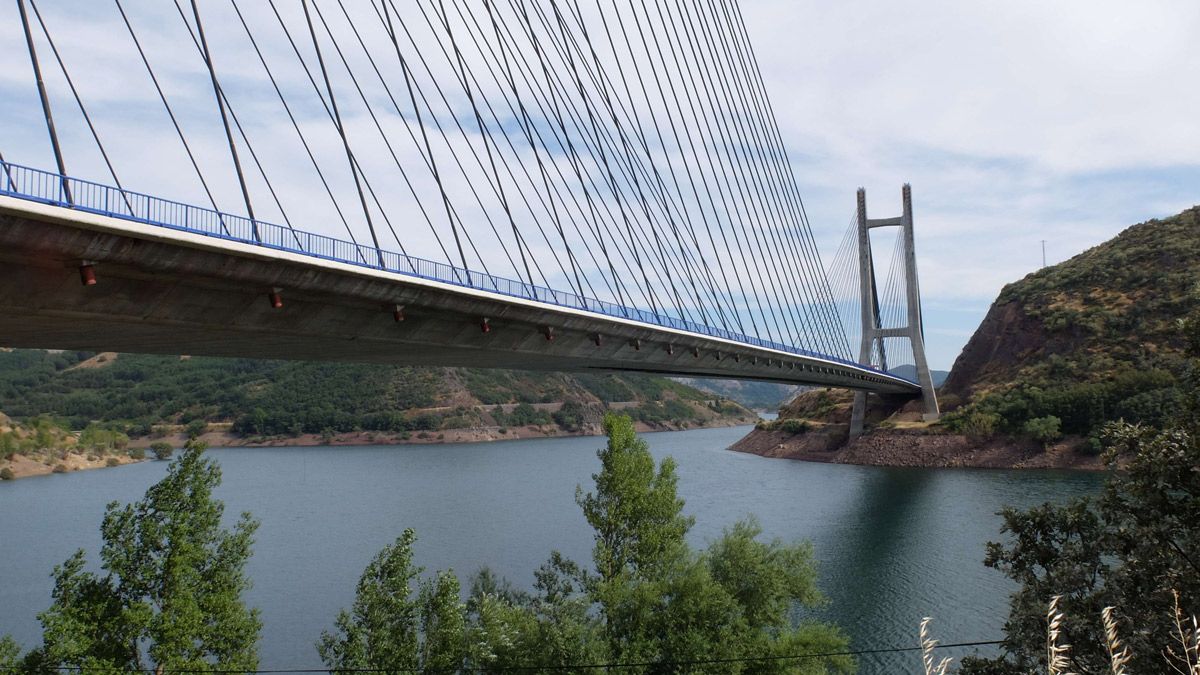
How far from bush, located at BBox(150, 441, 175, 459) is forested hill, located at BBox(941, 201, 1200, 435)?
7261cm

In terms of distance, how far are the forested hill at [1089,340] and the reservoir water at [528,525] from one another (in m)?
6.20

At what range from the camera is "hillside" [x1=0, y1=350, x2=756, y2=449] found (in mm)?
97312

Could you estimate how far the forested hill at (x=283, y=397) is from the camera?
321 feet

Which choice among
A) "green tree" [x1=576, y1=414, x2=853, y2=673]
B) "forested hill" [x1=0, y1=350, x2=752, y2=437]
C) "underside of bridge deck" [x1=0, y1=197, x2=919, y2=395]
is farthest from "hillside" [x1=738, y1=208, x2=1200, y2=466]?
"forested hill" [x1=0, y1=350, x2=752, y2=437]

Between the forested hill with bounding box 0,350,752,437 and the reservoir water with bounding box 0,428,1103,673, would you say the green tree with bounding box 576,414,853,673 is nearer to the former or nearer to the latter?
the reservoir water with bounding box 0,428,1103,673

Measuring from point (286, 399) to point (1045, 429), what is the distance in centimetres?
8456

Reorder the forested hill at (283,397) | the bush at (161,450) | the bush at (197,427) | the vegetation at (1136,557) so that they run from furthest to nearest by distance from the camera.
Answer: the forested hill at (283,397) < the bush at (197,427) < the bush at (161,450) < the vegetation at (1136,557)

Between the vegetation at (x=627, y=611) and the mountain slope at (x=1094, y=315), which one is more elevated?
the mountain slope at (x=1094, y=315)

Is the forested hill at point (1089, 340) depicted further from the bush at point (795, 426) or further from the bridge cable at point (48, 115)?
the bridge cable at point (48, 115)

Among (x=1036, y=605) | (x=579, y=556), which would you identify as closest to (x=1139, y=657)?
(x=1036, y=605)

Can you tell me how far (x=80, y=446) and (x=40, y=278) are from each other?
77007mm

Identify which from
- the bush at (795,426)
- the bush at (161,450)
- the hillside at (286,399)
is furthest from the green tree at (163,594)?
the hillside at (286,399)

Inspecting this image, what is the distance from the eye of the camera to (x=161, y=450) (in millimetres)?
82625

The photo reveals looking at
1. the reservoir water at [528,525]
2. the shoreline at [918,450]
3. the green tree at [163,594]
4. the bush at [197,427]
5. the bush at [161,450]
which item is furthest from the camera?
the bush at [197,427]
